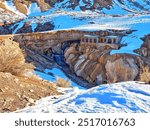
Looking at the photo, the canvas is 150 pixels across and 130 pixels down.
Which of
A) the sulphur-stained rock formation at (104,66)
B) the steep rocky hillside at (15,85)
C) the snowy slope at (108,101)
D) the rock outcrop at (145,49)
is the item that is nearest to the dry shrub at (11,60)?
the steep rocky hillside at (15,85)

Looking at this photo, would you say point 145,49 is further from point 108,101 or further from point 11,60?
point 108,101

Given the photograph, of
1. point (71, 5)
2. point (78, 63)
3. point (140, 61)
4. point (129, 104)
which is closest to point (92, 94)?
point (129, 104)

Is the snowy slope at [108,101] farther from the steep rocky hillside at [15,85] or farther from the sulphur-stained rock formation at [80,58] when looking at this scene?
the sulphur-stained rock formation at [80,58]

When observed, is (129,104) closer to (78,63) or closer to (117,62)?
(117,62)

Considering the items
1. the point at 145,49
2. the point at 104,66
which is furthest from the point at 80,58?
the point at 145,49

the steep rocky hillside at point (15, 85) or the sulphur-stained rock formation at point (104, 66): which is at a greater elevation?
the steep rocky hillside at point (15, 85)
